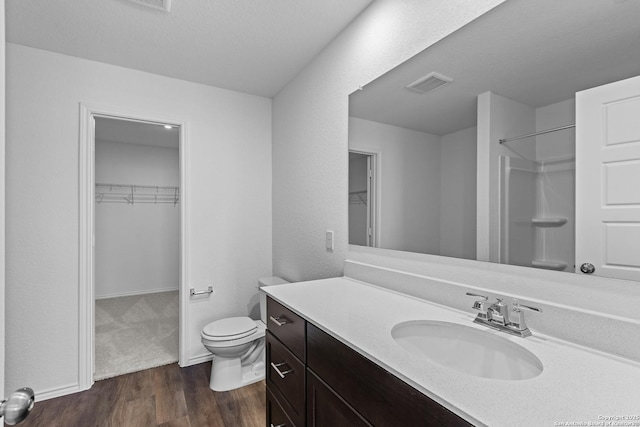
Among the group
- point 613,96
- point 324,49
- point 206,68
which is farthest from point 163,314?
point 613,96

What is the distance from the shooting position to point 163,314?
12.2 ft

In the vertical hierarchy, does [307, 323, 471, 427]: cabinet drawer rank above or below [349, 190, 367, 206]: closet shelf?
below

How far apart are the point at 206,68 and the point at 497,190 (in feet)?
7.30

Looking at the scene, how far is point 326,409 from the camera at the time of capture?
106 cm

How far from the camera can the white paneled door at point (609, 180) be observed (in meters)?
0.80

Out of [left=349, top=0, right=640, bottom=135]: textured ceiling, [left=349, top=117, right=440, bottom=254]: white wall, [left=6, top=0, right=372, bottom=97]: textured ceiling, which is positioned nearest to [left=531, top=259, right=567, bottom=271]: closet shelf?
[left=349, top=117, right=440, bottom=254]: white wall

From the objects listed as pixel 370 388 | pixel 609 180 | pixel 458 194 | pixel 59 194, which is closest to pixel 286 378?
pixel 370 388

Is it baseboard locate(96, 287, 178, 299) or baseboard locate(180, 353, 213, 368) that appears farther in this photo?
baseboard locate(96, 287, 178, 299)

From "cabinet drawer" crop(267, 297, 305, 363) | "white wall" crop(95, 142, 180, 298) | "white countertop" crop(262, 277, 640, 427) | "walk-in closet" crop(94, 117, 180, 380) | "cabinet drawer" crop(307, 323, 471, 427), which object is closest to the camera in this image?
"white countertop" crop(262, 277, 640, 427)

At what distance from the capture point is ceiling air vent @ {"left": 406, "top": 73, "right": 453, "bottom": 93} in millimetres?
1327

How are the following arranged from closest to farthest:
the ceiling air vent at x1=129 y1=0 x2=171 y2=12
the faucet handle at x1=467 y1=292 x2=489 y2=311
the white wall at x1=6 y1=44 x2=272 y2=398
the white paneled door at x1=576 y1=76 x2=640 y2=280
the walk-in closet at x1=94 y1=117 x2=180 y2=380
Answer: the white paneled door at x1=576 y1=76 x2=640 y2=280 < the faucet handle at x1=467 y1=292 x2=489 y2=311 < the ceiling air vent at x1=129 y1=0 x2=171 y2=12 < the white wall at x1=6 y1=44 x2=272 y2=398 < the walk-in closet at x1=94 y1=117 x2=180 y2=380

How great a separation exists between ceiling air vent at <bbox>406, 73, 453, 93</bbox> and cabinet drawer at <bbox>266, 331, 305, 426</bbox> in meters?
1.31

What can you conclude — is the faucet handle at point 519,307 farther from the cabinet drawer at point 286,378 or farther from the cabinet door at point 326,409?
the cabinet drawer at point 286,378

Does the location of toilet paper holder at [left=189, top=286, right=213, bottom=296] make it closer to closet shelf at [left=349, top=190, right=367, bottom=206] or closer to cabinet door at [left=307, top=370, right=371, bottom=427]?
closet shelf at [left=349, top=190, right=367, bottom=206]
